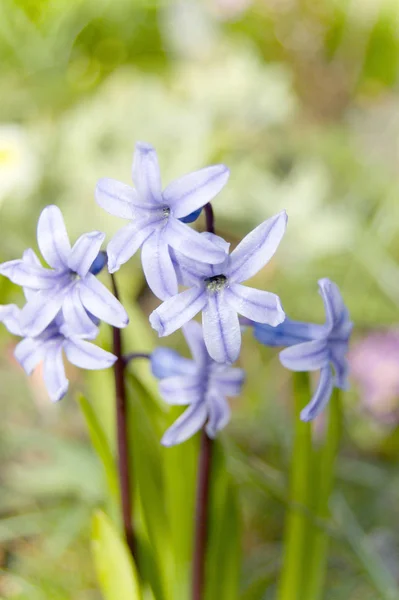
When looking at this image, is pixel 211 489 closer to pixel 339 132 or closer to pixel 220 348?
pixel 220 348

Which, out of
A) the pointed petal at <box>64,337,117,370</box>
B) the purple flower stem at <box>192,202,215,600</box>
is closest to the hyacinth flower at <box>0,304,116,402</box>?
the pointed petal at <box>64,337,117,370</box>

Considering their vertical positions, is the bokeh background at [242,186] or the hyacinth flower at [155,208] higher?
the hyacinth flower at [155,208]

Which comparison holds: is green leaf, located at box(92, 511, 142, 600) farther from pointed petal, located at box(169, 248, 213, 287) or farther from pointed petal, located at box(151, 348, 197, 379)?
pointed petal, located at box(169, 248, 213, 287)

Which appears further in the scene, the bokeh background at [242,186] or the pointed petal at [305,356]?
the bokeh background at [242,186]

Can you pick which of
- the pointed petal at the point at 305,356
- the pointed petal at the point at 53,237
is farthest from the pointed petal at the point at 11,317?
the pointed petal at the point at 305,356

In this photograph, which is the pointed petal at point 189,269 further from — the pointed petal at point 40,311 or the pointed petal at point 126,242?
the pointed petal at point 40,311
